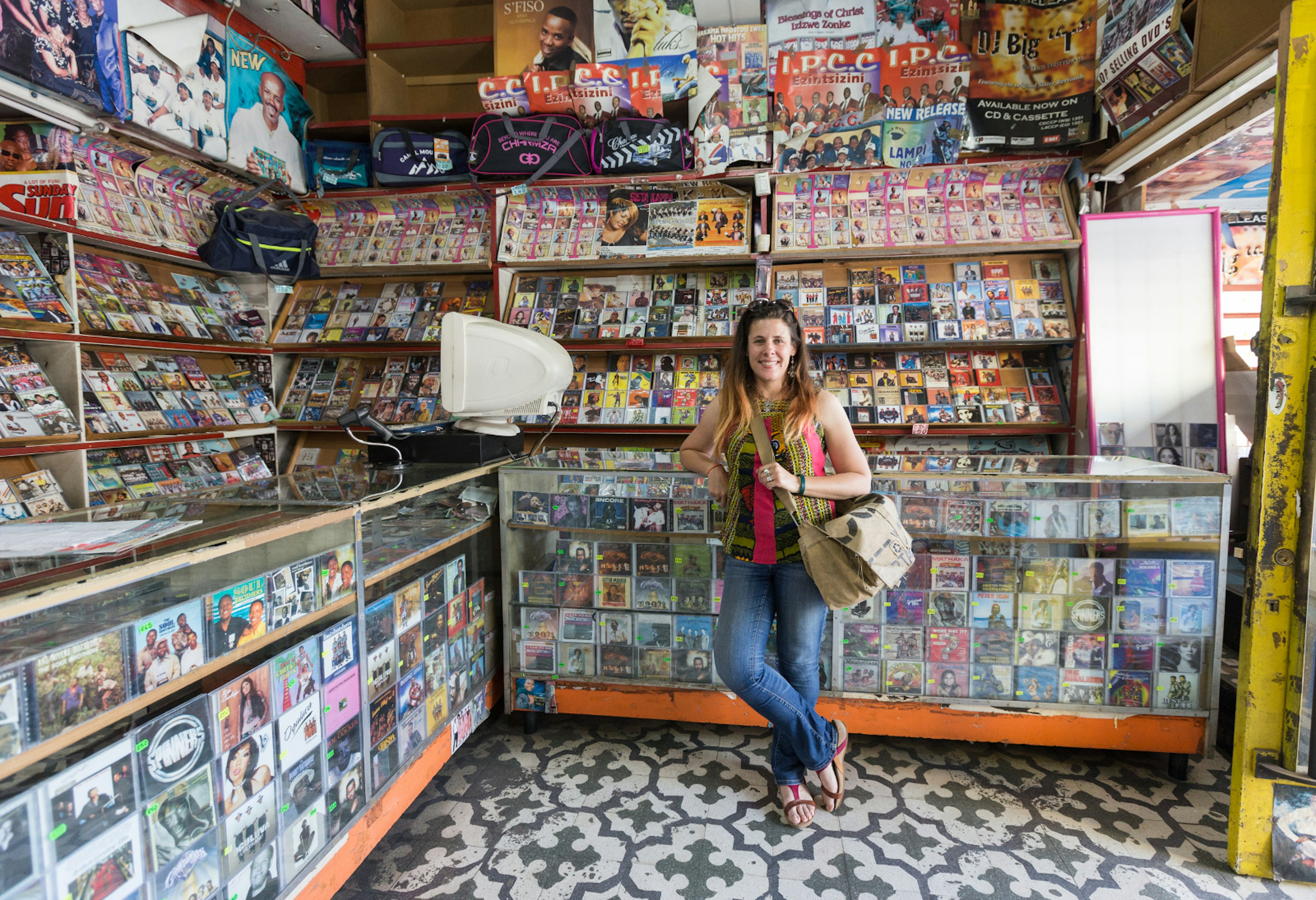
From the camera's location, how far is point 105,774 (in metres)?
1.09

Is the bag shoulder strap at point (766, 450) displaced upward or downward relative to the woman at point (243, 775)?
upward

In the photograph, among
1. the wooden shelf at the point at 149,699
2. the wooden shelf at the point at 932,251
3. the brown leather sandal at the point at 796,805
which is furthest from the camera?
the wooden shelf at the point at 932,251

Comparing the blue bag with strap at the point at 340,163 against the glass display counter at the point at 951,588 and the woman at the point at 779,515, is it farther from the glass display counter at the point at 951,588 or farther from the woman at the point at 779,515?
the woman at the point at 779,515

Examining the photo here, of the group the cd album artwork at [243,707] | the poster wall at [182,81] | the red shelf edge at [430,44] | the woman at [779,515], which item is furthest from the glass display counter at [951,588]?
the red shelf edge at [430,44]

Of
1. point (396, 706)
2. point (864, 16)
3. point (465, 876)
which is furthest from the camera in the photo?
point (864, 16)

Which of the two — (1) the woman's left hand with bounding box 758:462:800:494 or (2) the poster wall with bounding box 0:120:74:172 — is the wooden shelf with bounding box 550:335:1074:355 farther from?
(2) the poster wall with bounding box 0:120:74:172

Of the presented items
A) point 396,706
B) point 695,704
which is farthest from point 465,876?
point 695,704

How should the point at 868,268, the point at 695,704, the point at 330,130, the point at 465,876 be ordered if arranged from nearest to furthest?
1. the point at 465,876
2. the point at 695,704
3. the point at 868,268
4. the point at 330,130

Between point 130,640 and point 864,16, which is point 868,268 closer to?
point 864,16

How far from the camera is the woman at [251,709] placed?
4.48 ft

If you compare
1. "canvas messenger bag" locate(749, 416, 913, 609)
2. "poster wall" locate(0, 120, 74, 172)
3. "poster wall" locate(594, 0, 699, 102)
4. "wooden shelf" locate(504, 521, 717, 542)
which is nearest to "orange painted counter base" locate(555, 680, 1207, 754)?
"wooden shelf" locate(504, 521, 717, 542)

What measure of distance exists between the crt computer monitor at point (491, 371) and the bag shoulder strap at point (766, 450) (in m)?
0.94

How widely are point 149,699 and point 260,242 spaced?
123 inches

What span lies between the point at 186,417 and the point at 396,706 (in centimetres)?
239
